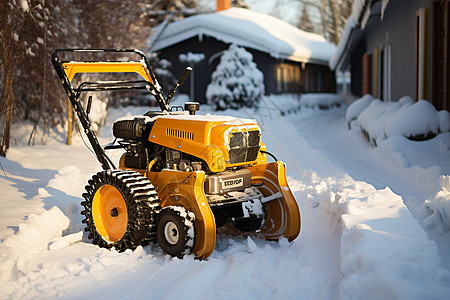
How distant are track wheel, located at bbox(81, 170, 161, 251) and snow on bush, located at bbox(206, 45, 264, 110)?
52.1ft

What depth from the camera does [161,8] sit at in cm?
3747

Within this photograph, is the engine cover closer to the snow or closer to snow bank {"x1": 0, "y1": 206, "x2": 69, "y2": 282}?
snow bank {"x1": 0, "y1": 206, "x2": 69, "y2": 282}

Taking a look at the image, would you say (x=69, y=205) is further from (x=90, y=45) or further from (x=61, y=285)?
(x=90, y=45)

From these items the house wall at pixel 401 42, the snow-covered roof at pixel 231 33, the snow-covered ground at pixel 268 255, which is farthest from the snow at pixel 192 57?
the snow-covered ground at pixel 268 255

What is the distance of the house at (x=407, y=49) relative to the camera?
11008 millimetres

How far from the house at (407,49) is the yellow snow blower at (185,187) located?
6.05 m

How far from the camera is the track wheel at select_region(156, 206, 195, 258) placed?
5.11 meters

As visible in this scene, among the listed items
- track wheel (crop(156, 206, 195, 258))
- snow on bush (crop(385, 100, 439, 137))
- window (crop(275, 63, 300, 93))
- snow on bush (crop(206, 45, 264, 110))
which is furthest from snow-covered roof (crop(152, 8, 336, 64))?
track wheel (crop(156, 206, 195, 258))

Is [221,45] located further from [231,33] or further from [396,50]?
[396,50]

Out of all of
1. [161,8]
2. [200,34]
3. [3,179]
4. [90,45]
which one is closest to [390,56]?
[90,45]

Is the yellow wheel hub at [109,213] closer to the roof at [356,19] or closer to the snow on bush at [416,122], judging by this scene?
the snow on bush at [416,122]

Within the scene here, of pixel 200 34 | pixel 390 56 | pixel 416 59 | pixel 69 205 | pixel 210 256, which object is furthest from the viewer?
pixel 200 34

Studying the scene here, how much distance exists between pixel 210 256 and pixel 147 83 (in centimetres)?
248

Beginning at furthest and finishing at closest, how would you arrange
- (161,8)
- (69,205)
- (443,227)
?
(161,8) → (69,205) → (443,227)
